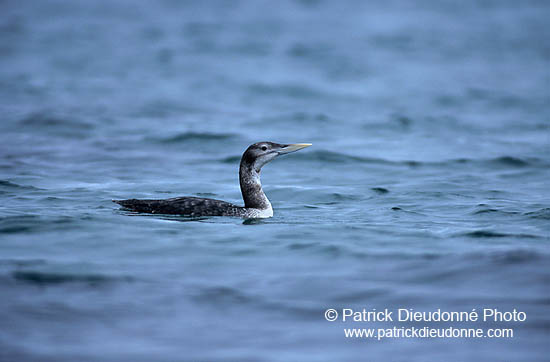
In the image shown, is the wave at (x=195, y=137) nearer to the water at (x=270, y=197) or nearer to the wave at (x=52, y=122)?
the water at (x=270, y=197)

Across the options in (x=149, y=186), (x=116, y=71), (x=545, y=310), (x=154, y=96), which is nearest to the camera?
(x=545, y=310)

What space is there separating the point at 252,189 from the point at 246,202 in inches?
7.8

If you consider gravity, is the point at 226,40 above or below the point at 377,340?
above

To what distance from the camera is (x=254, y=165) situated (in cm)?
1102

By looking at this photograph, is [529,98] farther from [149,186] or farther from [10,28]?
[10,28]

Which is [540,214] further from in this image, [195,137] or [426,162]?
[195,137]

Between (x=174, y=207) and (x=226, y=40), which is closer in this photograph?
(x=174, y=207)

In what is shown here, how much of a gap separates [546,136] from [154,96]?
41.1 ft

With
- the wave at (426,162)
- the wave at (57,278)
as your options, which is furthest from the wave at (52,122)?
the wave at (57,278)

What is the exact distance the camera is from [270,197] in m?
13.3

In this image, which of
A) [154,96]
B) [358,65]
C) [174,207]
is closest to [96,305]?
[174,207]

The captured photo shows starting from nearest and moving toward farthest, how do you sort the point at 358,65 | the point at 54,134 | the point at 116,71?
the point at 54,134 < the point at 116,71 < the point at 358,65

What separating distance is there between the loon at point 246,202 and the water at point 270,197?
20cm

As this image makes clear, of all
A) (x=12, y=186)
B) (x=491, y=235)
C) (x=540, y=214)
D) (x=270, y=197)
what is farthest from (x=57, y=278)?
(x=540, y=214)
